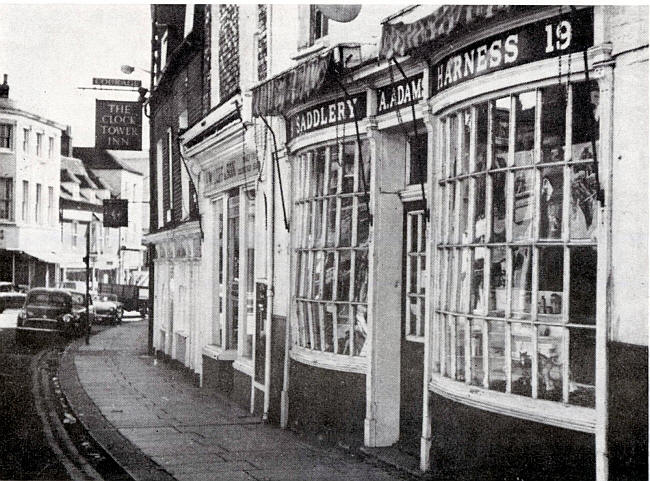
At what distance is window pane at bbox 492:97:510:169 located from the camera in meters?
6.53

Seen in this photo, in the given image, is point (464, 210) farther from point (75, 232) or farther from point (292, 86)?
point (75, 232)

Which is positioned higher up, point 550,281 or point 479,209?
point 479,209

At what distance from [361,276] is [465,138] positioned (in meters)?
2.44

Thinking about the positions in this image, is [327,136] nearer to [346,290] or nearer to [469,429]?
[346,290]

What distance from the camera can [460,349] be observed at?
711cm

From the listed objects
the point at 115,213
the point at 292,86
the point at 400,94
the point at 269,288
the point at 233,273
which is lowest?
the point at 269,288

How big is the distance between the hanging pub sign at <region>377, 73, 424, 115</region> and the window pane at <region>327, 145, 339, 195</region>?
3.10 ft

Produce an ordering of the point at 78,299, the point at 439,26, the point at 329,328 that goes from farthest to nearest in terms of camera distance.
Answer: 1. the point at 78,299
2. the point at 329,328
3. the point at 439,26

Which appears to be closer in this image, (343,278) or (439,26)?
(439,26)

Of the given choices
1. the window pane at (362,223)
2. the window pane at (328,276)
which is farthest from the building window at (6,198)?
the window pane at (362,223)

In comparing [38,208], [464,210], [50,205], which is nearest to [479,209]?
[464,210]

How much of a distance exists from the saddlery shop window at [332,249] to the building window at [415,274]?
1.61 feet

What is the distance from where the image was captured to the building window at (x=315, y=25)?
10.3 metres

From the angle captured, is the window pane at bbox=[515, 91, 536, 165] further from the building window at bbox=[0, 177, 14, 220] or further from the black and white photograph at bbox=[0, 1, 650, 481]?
the building window at bbox=[0, 177, 14, 220]
